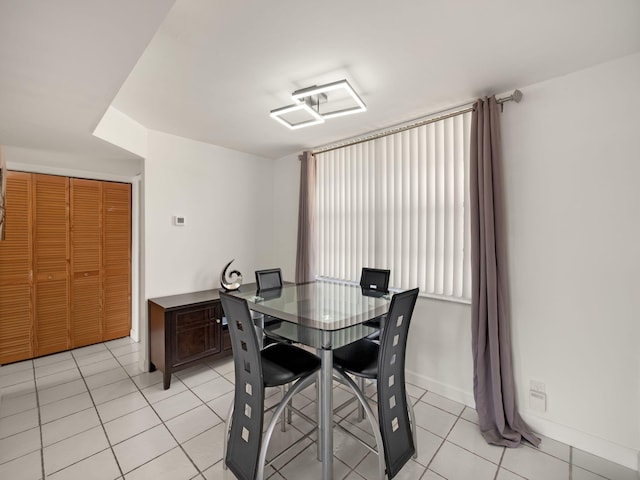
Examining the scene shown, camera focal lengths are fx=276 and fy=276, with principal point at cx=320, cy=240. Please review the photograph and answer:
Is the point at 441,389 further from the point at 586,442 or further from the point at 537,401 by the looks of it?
→ the point at 586,442

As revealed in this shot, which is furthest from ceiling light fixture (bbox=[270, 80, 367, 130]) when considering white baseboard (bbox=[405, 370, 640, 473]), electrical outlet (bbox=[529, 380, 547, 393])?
white baseboard (bbox=[405, 370, 640, 473])

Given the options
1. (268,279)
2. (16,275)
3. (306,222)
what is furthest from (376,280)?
(16,275)

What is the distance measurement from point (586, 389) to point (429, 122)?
240 centimetres

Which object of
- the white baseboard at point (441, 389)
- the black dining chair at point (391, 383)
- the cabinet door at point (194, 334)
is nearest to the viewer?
the black dining chair at point (391, 383)

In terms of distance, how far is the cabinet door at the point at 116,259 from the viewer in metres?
3.78

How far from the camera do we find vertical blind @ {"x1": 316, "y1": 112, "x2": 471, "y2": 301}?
8.21ft

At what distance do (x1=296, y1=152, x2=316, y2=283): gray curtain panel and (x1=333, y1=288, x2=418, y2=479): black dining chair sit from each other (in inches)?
70.2

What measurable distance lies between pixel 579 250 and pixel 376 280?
1545mm

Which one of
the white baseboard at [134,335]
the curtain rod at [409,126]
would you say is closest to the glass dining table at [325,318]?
the curtain rod at [409,126]

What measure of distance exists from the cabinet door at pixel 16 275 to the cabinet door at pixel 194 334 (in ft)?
6.75

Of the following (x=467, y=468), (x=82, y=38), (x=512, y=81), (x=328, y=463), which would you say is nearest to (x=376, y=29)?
(x=512, y=81)

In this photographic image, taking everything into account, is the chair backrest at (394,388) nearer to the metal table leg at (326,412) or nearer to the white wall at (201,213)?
the metal table leg at (326,412)

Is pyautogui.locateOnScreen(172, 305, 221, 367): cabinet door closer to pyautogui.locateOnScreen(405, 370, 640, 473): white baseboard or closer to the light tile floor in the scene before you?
the light tile floor

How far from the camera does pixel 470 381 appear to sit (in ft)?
7.97
